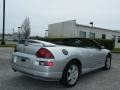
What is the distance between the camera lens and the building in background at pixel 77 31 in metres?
23.8

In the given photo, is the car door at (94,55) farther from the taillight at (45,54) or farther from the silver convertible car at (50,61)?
the taillight at (45,54)

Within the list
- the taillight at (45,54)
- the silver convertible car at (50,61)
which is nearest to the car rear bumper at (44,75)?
the silver convertible car at (50,61)

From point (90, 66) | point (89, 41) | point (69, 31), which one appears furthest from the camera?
point (69, 31)

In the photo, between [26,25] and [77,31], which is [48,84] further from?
[26,25]

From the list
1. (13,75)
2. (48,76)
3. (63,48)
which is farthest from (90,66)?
(13,75)

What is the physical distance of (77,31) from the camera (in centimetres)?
2375

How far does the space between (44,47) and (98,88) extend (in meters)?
1.88

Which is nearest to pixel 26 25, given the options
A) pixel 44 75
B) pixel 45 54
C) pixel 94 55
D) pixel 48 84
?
pixel 94 55

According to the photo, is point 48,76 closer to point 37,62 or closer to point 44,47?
point 37,62

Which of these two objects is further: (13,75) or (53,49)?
(13,75)

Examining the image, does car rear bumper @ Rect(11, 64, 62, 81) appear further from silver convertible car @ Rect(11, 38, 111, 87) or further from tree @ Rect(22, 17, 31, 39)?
tree @ Rect(22, 17, 31, 39)

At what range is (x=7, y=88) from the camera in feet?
14.5

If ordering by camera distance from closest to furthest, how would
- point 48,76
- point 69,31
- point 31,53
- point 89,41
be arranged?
point 48,76, point 31,53, point 89,41, point 69,31

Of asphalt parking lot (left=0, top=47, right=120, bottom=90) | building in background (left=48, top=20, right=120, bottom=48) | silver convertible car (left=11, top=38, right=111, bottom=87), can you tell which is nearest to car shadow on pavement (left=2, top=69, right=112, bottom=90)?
asphalt parking lot (left=0, top=47, right=120, bottom=90)
